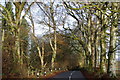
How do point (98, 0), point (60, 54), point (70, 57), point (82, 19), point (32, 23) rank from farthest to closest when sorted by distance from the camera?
point (70, 57) → point (60, 54) → point (32, 23) → point (82, 19) → point (98, 0)

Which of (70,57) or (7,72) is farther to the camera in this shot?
(70,57)

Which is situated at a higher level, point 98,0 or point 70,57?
point 98,0

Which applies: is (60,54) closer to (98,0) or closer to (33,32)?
(33,32)

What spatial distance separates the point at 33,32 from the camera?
28.3 m

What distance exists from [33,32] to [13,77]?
17.6m

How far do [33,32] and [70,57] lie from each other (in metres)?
26.2

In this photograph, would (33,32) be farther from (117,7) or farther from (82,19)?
(117,7)

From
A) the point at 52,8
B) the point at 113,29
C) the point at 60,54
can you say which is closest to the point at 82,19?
the point at 52,8

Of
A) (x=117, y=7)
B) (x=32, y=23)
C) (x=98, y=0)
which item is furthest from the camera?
(x=32, y=23)

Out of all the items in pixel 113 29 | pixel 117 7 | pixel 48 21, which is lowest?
pixel 113 29

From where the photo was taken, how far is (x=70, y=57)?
2080 inches

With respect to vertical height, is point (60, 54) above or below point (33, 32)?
below

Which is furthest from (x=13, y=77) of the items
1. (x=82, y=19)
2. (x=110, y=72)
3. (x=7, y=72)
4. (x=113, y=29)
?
(x=82, y=19)

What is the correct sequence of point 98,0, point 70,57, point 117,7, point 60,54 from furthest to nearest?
point 70,57
point 60,54
point 117,7
point 98,0
